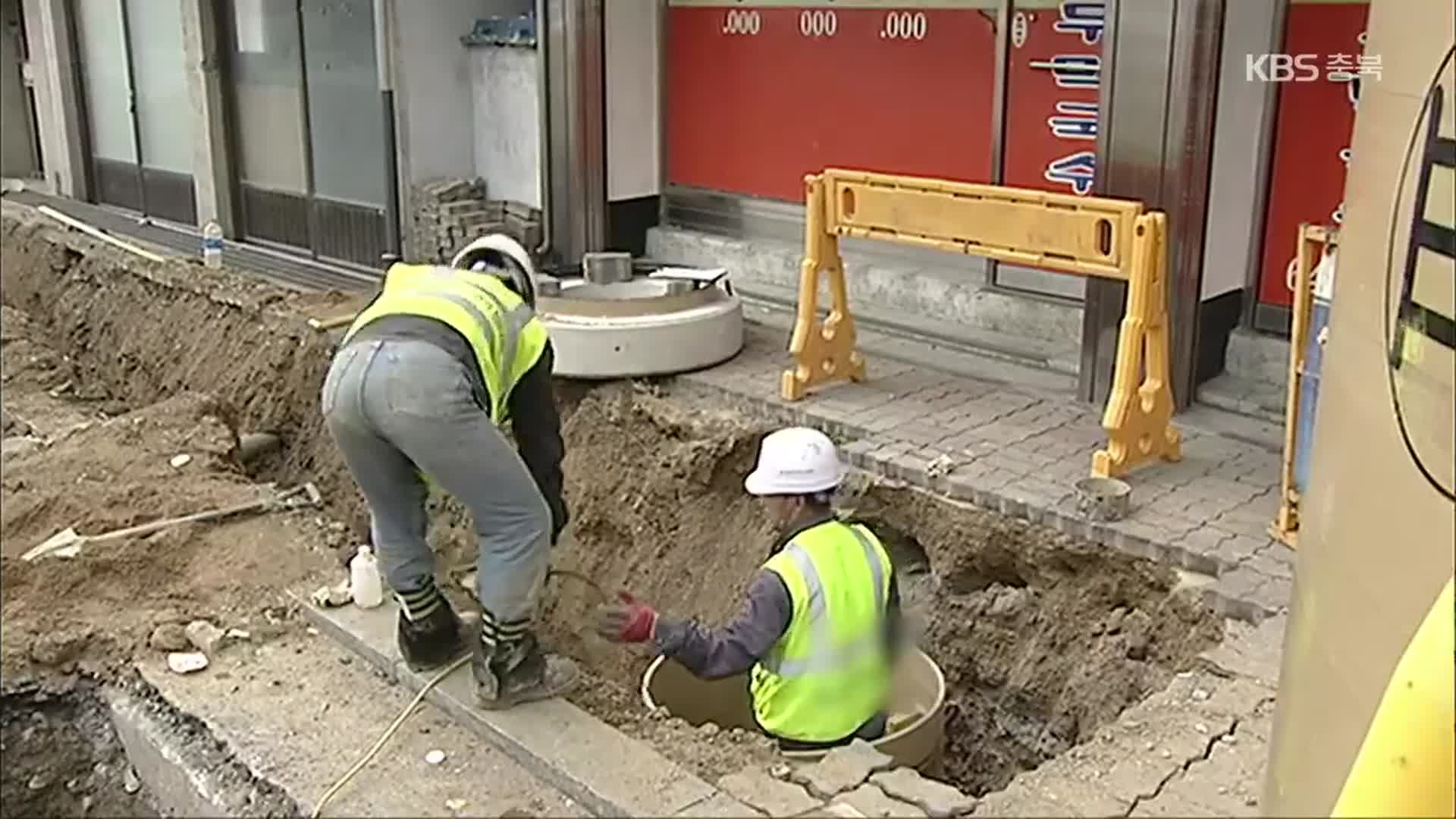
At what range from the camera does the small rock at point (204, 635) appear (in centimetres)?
425

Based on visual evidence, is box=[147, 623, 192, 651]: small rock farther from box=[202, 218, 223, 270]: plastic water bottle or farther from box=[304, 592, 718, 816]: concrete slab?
box=[202, 218, 223, 270]: plastic water bottle

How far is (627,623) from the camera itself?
349cm

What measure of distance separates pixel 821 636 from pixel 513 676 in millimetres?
854

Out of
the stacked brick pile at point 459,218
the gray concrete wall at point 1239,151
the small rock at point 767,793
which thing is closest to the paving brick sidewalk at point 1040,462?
the gray concrete wall at point 1239,151

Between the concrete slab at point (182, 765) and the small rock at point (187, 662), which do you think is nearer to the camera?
the concrete slab at point (182, 765)

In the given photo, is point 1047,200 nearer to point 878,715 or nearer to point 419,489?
point 878,715

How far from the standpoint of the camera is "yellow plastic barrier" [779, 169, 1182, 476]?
16.1 ft

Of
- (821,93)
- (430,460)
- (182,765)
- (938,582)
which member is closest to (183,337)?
(821,93)

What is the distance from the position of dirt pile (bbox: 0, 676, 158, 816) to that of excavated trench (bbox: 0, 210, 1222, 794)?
1352 millimetres

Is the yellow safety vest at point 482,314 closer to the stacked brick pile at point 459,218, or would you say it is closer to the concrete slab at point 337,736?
the concrete slab at point 337,736

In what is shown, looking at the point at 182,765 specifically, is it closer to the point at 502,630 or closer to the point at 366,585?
the point at 366,585

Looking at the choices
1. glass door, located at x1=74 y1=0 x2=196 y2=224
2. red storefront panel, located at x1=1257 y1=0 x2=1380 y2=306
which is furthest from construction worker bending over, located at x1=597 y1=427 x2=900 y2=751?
glass door, located at x1=74 y1=0 x2=196 y2=224

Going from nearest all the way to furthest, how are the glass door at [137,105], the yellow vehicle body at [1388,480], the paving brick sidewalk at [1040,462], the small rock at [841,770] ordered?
the yellow vehicle body at [1388,480] → the small rock at [841,770] → the paving brick sidewalk at [1040,462] → the glass door at [137,105]

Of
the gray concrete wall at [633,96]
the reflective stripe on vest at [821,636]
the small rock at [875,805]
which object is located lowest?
the small rock at [875,805]
